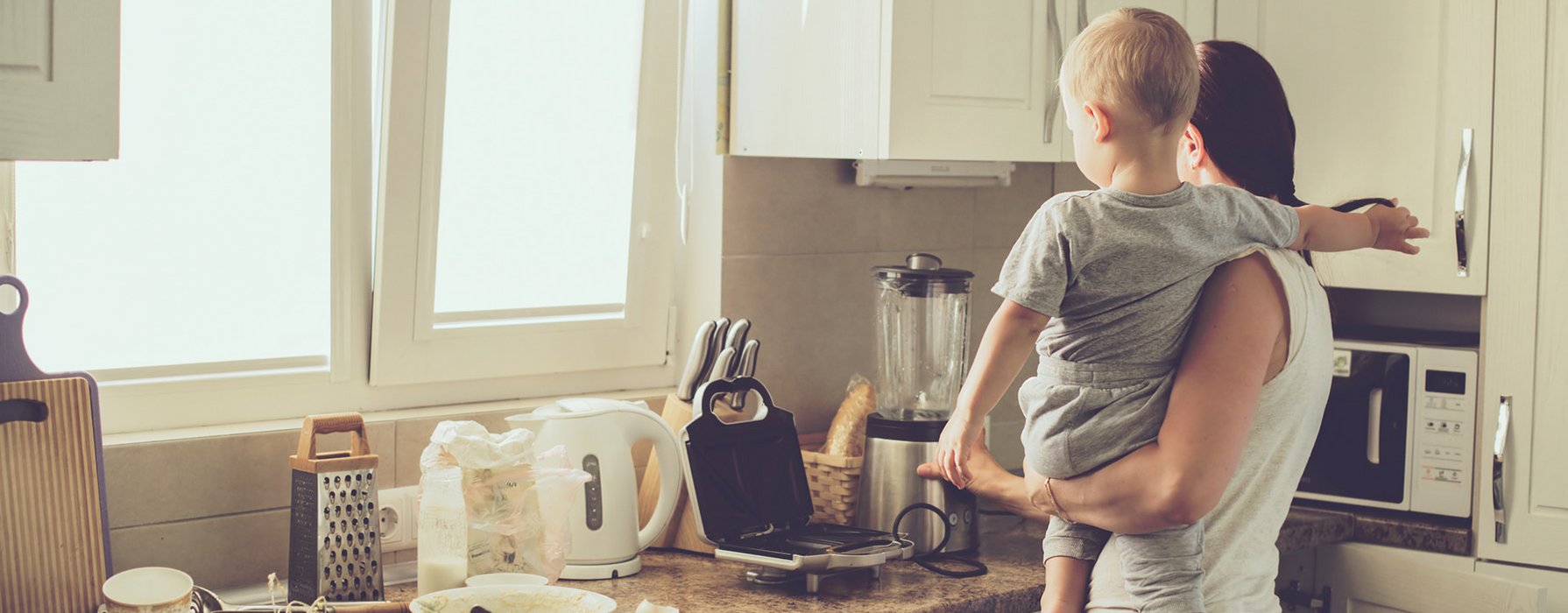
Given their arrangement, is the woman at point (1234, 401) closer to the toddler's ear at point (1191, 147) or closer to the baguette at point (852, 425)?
the toddler's ear at point (1191, 147)

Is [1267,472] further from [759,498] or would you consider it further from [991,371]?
[759,498]

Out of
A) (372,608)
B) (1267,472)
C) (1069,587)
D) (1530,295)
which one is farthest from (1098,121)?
(1530,295)

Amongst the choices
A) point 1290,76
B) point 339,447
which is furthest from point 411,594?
point 1290,76

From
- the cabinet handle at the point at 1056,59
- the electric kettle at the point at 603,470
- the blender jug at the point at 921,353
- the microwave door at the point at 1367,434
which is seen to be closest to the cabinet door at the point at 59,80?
the electric kettle at the point at 603,470

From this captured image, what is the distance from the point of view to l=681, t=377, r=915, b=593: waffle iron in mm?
1968

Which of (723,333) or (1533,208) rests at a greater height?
(1533,208)

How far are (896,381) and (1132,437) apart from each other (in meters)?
0.93

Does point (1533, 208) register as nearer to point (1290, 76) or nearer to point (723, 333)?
point (1290, 76)

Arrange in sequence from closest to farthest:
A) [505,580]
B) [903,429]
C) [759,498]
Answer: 1. [505,580]
2. [759,498]
3. [903,429]

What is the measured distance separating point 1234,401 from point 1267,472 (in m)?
0.14

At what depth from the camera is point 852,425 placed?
233 cm

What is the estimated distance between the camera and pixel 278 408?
207cm

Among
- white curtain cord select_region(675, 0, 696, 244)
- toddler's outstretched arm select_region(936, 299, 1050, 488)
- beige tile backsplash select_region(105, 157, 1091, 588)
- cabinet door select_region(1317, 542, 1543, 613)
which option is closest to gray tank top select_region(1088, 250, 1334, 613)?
toddler's outstretched arm select_region(936, 299, 1050, 488)

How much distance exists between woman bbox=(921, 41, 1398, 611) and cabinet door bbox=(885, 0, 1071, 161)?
1.88 ft
